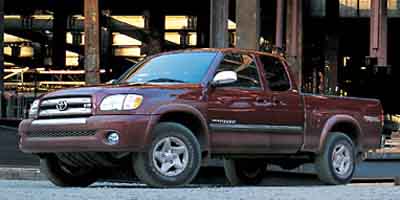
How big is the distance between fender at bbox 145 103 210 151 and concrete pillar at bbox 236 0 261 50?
1727 centimetres

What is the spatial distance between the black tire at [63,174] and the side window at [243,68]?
237 centimetres

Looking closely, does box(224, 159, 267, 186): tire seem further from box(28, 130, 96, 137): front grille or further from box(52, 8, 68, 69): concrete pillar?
box(52, 8, 68, 69): concrete pillar

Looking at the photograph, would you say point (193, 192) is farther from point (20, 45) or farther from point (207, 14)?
point (20, 45)

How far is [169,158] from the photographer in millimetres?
10305

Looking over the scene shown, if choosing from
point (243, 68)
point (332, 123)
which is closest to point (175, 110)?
point (243, 68)

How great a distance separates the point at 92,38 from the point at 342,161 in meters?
13.9

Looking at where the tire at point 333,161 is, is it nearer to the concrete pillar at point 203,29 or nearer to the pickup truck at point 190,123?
the pickup truck at point 190,123

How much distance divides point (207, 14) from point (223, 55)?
42.5 metres

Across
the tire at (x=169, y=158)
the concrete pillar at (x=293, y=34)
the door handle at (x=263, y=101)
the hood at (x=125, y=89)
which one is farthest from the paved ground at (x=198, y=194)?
the concrete pillar at (x=293, y=34)

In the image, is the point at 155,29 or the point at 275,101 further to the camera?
the point at 155,29

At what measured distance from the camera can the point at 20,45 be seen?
5891cm

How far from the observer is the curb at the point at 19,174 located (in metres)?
15.5

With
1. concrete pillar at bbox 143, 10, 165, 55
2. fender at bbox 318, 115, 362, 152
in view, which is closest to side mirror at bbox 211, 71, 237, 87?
fender at bbox 318, 115, 362, 152

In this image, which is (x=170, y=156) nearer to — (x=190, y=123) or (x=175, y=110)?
(x=175, y=110)
